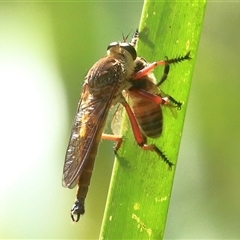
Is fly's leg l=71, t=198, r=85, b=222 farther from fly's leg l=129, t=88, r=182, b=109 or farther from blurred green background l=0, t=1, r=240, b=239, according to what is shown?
blurred green background l=0, t=1, r=240, b=239

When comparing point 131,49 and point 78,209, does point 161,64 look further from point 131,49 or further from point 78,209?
point 78,209

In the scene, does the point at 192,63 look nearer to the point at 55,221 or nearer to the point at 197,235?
the point at 197,235

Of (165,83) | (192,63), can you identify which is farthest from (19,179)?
(192,63)

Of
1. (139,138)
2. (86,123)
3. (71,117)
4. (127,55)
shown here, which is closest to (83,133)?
(86,123)

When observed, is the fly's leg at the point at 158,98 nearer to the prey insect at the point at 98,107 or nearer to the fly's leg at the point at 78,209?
the prey insect at the point at 98,107

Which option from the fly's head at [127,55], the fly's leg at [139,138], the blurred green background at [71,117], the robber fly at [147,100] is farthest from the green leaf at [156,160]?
the blurred green background at [71,117]

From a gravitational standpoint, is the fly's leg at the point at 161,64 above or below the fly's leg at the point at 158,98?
above
